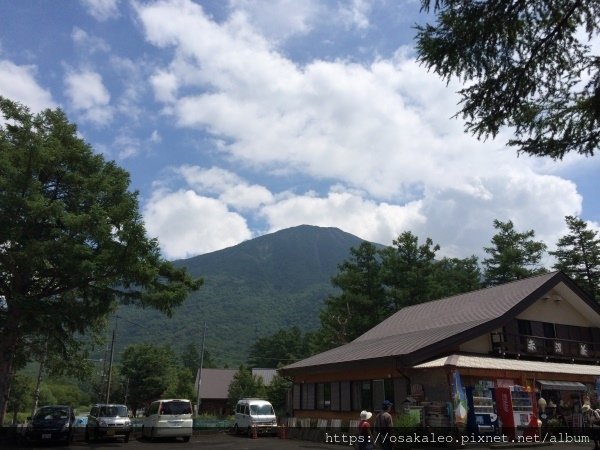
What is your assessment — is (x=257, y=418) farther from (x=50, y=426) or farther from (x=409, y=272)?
(x=409, y=272)

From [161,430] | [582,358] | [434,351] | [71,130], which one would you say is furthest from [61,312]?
[582,358]

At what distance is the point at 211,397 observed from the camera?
208ft

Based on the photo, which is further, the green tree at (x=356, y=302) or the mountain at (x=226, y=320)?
the mountain at (x=226, y=320)

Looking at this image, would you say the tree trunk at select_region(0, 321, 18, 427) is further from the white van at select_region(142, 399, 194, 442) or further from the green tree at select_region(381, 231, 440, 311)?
the green tree at select_region(381, 231, 440, 311)

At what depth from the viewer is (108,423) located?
21875mm

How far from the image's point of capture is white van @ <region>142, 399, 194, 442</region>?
21.9 m

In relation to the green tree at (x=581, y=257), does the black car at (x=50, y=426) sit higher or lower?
lower

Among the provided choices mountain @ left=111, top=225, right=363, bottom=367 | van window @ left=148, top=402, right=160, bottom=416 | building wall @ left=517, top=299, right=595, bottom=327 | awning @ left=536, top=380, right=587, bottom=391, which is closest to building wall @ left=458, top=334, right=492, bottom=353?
awning @ left=536, top=380, right=587, bottom=391

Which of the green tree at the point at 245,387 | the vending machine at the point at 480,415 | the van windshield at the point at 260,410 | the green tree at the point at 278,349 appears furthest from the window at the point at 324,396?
the green tree at the point at 278,349

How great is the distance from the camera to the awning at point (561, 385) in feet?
69.1

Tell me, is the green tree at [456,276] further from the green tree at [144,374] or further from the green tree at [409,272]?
the green tree at [144,374]

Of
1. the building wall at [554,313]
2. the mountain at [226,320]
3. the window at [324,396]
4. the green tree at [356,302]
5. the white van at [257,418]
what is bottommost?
the white van at [257,418]

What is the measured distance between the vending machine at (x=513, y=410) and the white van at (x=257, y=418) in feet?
39.5

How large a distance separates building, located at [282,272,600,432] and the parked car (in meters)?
8.93
